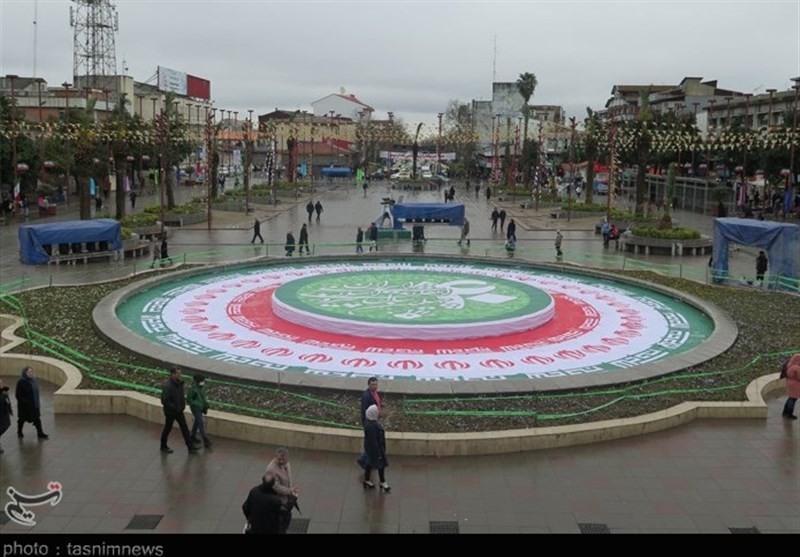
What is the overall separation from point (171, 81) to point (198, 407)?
119 meters

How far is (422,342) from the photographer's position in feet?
62.3

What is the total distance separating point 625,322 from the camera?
21547 millimetres

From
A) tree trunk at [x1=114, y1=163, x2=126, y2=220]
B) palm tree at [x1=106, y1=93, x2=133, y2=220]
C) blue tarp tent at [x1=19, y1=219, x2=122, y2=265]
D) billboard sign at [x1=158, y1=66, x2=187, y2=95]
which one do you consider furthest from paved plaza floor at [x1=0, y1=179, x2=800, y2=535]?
billboard sign at [x1=158, y1=66, x2=187, y2=95]

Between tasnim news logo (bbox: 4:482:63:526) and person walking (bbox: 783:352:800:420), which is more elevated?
person walking (bbox: 783:352:800:420)

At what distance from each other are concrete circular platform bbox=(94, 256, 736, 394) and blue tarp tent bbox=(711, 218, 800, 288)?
479 centimetres

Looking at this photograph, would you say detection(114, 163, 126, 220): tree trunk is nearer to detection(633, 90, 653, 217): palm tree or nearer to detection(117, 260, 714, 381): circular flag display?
detection(117, 260, 714, 381): circular flag display

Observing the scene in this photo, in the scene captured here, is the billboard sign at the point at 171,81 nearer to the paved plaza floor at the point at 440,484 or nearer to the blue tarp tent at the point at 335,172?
the blue tarp tent at the point at 335,172

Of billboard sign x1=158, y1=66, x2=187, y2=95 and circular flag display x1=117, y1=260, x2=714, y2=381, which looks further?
billboard sign x1=158, y1=66, x2=187, y2=95

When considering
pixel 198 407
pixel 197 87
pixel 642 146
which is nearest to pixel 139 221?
pixel 198 407

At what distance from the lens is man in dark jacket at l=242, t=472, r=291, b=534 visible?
8.61 metres

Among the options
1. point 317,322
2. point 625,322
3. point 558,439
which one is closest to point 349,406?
point 558,439

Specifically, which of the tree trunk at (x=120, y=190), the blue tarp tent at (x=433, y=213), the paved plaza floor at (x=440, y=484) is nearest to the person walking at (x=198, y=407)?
the paved plaza floor at (x=440, y=484)

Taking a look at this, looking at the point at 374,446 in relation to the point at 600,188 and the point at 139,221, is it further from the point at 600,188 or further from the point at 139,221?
the point at 600,188

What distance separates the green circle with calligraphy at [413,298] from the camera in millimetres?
20562
